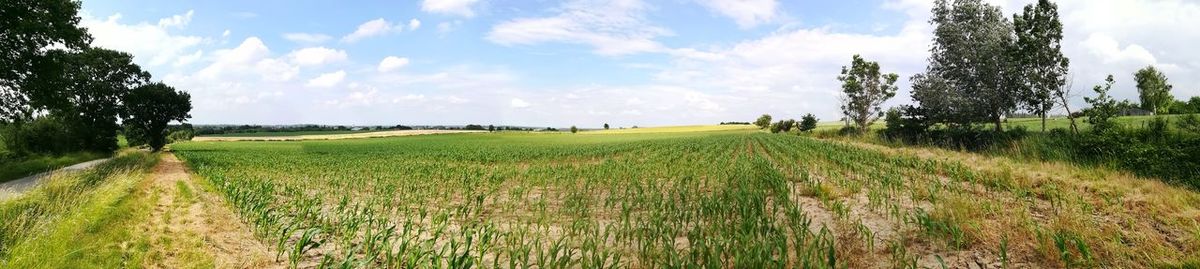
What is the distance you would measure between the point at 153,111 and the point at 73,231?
55.5 m

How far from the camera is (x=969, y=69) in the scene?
34.0 meters

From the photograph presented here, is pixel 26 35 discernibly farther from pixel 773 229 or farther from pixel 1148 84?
pixel 1148 84

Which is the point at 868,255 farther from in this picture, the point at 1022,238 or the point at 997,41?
the point at 997,41

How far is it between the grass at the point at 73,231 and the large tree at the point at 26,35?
16.6 metres

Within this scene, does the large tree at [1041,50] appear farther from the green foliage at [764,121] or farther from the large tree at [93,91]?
the green foliage at [764,121]

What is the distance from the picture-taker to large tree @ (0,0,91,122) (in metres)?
23.0

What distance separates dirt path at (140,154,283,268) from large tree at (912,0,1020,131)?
116 ft

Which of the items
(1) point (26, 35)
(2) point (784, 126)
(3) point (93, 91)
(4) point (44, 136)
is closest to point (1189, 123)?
(1) point (26, 35)

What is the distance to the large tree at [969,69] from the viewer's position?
31500mm

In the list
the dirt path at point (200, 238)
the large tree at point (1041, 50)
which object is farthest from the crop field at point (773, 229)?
the large tree at point (1041, 50)

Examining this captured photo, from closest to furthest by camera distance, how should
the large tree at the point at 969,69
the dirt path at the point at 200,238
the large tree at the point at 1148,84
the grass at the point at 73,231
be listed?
the grass at the point at 73,231 → the dirt path at the point at 200,238 → the large tree at the point at 969,69 → the large tree at the point at 1148,84

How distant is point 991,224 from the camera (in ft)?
28.6

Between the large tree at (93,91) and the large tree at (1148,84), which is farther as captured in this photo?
the large tree at (1148,84)

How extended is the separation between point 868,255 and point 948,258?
3.36 feet
